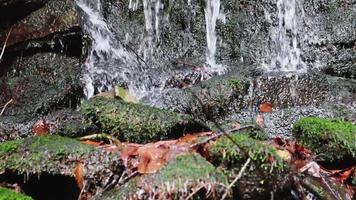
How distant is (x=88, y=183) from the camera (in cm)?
268

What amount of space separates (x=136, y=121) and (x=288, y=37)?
12.4 ft

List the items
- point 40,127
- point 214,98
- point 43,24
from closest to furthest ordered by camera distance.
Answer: point 40,127, point 214,98, point 43,24

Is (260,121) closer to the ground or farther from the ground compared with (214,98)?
closer to the ground

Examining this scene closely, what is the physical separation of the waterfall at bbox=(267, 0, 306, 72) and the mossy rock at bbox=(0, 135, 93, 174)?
397cm

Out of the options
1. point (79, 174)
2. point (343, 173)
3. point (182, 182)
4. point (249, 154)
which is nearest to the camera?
point (182, 182)

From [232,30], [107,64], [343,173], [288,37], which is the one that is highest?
[232,30]

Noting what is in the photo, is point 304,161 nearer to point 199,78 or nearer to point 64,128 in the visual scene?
point 64,128

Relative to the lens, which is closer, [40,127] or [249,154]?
[249,154]

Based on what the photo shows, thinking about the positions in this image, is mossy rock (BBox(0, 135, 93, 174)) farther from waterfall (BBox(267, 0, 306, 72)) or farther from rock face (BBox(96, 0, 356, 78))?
waterfall (BBox(267, 0, 306, 72))

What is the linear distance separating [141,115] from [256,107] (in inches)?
59.9

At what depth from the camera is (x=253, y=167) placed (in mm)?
2488

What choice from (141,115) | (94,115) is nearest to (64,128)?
(94,115)

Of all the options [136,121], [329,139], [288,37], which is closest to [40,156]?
[136,121]

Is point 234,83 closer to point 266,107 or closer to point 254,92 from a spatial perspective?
point 254,92
